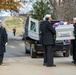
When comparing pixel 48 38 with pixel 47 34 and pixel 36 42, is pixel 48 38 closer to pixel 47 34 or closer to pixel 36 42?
pixel 47 34

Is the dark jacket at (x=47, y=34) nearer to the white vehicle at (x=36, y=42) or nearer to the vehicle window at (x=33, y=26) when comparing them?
the white vehicle at (x=36, y=42)

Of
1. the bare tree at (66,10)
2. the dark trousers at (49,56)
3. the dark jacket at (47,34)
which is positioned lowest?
the dark trousers at (49,56)

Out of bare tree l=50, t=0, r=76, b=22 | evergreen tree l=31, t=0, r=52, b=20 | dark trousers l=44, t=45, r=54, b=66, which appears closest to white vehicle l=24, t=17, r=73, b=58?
dark trousers l=44, t=45, r=54, b=66

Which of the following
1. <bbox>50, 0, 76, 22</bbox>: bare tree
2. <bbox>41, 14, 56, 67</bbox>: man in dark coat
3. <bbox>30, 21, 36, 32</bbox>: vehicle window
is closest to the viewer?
<bbox>41, 14, 56, 67</bbox>: man in dark coat

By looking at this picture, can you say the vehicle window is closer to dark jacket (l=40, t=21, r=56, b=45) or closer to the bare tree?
dark jacket (l=40, t=21, r=56, b=45)

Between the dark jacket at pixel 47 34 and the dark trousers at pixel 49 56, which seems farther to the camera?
the dark trousers at pixel 49 56

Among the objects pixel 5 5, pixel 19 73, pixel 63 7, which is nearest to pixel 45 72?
pixel 19 73

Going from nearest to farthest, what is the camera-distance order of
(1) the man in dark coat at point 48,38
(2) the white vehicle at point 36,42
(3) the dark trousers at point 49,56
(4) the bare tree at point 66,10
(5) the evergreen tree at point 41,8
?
(1) the man in dark coat at point 48,38
(3) the dark trousers at point 49,56
(2) the white vehicle at point 36,42
(4) the bare tree at point 66,10
(5) the evergreen tree at point 41,8

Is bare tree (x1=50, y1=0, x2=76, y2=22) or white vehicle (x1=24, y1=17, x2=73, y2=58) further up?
bare tree (x1=50, y1=0, x2=76, y2=22)

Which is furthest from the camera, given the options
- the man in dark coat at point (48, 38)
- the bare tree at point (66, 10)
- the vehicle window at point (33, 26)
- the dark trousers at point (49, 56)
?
the bare tree at point (66, 10)

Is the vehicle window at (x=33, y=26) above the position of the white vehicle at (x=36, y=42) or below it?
above

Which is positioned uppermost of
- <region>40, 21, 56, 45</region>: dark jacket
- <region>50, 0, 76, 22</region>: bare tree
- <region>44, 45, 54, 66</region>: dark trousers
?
<region>50, 0, 76, 22</region>: bare tree

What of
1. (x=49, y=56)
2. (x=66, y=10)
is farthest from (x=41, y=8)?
(x=49, y=56)

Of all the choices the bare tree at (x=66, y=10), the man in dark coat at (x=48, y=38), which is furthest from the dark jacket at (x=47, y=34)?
the bare tree at (x=66, y=10)
